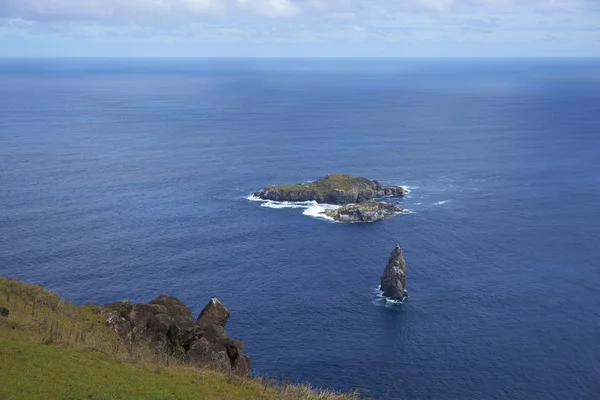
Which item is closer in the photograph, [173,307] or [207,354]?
[207,354]

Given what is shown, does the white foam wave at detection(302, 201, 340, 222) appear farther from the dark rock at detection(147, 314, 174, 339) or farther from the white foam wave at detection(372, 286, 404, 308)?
the dark rock at detection(147, 314, 174, 339)

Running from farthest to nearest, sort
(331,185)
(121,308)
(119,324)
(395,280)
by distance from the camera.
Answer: (331,185)
(395,280)
(121,308)
(119,324)

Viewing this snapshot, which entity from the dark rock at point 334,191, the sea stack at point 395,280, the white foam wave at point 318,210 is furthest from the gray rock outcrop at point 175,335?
the dark rock at point 334,191

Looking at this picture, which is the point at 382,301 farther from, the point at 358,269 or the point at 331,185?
the point at 331,185

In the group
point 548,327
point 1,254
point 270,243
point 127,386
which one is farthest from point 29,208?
point 127,386

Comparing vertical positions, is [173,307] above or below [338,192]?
above

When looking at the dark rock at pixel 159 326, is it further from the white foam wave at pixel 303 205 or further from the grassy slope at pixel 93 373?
the white foam wave at pixel 303 205

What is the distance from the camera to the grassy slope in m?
34.3

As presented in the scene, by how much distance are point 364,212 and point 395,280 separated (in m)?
47.1

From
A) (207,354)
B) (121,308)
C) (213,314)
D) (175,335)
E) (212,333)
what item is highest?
(121,308)

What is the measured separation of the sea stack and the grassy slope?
6715cm

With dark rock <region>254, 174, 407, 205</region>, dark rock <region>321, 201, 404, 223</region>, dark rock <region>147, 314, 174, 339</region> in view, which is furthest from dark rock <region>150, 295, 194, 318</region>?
dark rock <region>254, 174, 407, 205</region>

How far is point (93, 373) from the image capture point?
36500mm

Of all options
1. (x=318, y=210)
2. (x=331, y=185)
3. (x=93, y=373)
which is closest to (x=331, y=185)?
(x=331, y=185)
